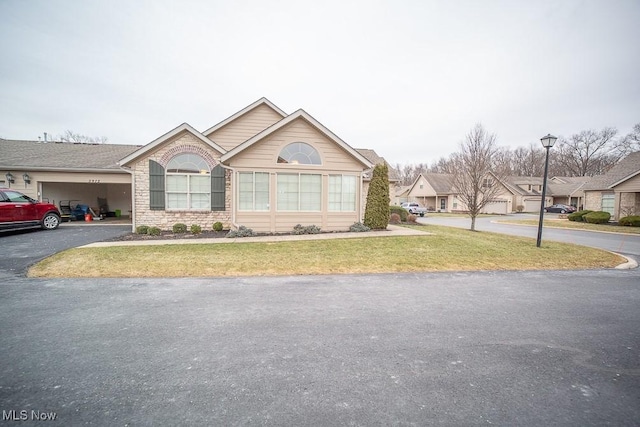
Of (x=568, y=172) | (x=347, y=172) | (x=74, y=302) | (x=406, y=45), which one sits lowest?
(x=74, y=302)

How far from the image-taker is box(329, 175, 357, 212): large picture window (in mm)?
13789

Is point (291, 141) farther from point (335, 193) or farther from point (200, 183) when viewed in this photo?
point (200, 183)

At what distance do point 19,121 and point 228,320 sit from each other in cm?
6128

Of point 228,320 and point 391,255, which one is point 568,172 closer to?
point 391,255

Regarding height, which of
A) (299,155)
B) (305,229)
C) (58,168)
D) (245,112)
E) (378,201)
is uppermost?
(245,112)

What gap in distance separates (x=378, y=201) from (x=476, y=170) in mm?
6867

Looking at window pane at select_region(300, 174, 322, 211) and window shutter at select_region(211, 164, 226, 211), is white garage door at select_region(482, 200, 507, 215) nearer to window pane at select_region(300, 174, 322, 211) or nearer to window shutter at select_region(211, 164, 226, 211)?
window pane at select_region(300, 174, 322, 211)

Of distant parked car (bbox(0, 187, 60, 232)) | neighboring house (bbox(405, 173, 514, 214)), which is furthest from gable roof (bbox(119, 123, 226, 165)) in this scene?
neighboring house (bbox(405, 173, 514, 214))

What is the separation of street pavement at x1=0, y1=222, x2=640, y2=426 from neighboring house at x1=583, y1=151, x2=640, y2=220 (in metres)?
27.6

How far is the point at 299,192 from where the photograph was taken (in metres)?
13.4

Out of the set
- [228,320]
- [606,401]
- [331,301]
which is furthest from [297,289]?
[606,401]

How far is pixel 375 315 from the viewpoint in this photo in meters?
4.46

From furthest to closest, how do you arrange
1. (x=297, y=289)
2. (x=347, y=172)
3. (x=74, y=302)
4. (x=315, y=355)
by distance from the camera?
(x=347, y=172) < (x=297, y=289) < (x=74, y=302) < (x=315, y=355)

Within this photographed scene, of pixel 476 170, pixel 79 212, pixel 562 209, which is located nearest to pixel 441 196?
pixel 562 209
